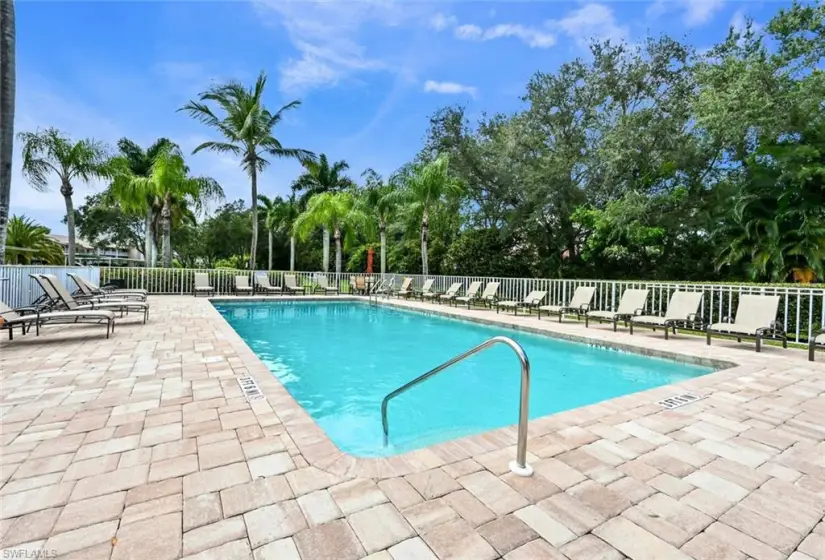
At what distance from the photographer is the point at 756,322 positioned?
6887 millimetres

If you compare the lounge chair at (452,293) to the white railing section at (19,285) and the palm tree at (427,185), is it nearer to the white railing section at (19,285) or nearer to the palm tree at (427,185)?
the palm tree at (427,185)

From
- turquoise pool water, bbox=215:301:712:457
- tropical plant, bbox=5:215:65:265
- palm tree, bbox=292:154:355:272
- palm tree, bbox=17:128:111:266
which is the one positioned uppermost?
palm tree, bbox=292:154:355:272

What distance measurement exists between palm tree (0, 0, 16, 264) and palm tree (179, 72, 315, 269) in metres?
11.4

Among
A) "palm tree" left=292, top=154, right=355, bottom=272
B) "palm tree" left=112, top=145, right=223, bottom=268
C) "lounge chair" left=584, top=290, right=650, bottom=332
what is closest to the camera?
"lounge chair" left=584, top=290, right=650, bottom=332

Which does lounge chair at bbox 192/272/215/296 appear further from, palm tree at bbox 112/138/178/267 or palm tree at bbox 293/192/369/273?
palm tree at bbox 293/192/369/273

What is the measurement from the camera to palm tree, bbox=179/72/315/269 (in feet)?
60.8

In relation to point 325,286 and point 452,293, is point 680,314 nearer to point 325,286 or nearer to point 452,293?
point 452,293

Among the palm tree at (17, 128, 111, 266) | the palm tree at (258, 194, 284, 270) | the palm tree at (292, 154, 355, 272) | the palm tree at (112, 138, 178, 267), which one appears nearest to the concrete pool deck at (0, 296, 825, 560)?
the palm tree at (17, 128, 111, 266)

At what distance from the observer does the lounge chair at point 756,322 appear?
21.5 feet

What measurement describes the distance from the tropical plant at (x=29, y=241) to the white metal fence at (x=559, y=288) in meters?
18.3

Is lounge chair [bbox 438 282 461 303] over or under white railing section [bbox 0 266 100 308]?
under

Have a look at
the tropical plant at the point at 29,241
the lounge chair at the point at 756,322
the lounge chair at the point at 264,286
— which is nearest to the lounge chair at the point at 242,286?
the lounge chair at the point at 264,286

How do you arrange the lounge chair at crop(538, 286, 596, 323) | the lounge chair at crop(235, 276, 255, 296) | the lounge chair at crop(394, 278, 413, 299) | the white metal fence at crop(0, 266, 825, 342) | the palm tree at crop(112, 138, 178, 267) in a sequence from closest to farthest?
the white metal fence at crop(0, 266, 825, 342) < the lounge chair at crop(538, 286, 596, 323) < the lounge chair at crop(235, 276, 255, 296) < the lounge chair at crop(394, 278, 413, 299) < the palm tree at crop(112, 138, 178, 267)

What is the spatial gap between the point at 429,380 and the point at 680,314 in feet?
17.9
